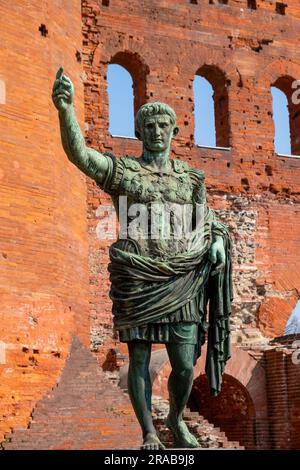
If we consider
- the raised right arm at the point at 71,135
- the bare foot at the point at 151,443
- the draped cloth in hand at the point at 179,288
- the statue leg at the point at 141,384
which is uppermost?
the raised right arm at the point at 71,135

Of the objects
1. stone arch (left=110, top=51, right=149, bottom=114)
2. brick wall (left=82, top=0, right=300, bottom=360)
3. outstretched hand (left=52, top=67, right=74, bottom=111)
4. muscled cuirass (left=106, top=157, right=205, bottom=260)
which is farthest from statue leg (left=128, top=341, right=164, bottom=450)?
stone arch (left=110, top=51, right=149, bottom=114)

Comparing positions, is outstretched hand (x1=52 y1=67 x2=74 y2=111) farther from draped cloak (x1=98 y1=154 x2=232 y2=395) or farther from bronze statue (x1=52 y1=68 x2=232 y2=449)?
draped cloak (x1=98 y1=154 x2=232 y2=395)

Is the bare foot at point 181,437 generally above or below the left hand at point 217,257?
below

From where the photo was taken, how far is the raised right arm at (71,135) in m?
4.61

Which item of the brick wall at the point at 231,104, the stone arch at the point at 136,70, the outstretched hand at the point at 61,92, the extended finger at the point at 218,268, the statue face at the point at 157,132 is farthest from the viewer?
the stone arch at the point at 136,70

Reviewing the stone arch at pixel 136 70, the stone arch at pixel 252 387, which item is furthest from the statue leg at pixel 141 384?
the stone arch at pixel 136 70

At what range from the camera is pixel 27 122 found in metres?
12.2

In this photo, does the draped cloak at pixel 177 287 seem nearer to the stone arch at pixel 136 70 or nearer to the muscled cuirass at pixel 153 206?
the muscled cuirass at pixel 153 206

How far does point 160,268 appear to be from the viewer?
4754 millimetres

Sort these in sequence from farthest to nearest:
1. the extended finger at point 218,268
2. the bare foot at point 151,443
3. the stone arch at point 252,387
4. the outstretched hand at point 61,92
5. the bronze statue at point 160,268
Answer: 1. the stone arch at point 252,387
2. the extended finger at point 218,268
3. the bronze statue at point 160,268
4. the outstretched hand at point 61,92
5. the bare foot at point 151,443

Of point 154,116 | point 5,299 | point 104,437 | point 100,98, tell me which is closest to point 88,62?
point 100,98

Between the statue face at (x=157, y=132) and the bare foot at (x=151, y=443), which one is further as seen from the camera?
the statue face at (x=157, y=132)

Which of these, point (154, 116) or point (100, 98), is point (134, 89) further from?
point (154, 116)

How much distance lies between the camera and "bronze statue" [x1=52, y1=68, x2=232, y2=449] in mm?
4707
